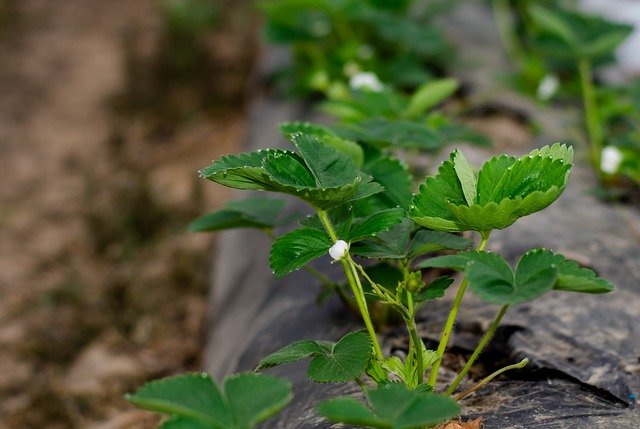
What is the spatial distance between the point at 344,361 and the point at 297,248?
0.18m

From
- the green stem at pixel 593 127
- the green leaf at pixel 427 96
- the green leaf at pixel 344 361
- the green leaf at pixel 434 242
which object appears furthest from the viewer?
the green stem at pixel 593 127

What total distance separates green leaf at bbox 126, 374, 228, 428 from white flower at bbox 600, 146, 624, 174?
1395 mm

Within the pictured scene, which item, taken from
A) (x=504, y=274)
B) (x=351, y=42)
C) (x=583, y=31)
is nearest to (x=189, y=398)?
(x=504, y=274)

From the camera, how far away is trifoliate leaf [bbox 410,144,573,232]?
1.01 metres

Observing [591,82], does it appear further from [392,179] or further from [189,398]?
[189,398]

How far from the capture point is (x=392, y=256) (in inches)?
44.0

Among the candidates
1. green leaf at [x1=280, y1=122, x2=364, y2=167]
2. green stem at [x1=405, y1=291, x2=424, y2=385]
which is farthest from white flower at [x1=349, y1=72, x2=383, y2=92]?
green stem at [x1=405, y1=291, x2=424, y2=385]

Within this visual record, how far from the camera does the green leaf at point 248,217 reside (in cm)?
141

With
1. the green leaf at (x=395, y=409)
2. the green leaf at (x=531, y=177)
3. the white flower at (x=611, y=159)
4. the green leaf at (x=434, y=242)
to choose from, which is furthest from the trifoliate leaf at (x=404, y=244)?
the white flower at (x=611, y=159)

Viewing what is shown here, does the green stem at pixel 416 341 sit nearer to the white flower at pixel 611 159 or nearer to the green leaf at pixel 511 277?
the green leaf at pixel 511 277

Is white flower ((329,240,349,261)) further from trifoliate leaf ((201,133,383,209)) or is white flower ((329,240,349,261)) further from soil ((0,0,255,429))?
soil ((0,0,255,429))

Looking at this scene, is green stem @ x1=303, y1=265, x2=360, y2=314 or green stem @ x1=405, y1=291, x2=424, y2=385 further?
green stem @ x1=303, y1=265, x2=360, y2=314

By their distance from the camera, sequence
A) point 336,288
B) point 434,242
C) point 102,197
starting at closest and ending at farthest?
point 434,242, point 336,288, point 102,197

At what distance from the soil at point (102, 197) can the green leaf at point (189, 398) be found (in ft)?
4.72
